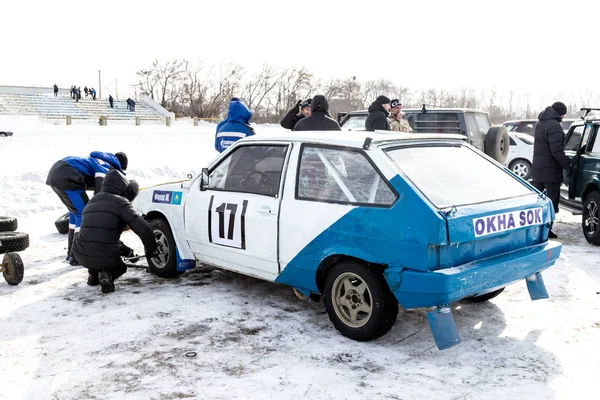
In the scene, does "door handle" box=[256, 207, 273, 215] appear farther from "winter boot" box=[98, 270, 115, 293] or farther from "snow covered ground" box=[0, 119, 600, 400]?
"winter boot" box=[98, 270, 115, 293]

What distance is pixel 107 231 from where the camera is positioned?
5.60 m

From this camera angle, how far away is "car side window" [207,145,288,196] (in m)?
4.88

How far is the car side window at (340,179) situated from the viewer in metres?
4.11

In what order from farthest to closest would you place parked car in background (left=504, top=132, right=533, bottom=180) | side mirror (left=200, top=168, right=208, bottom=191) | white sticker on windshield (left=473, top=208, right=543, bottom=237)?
parked car in background (left=504, top=132, right=533, bottom=180) → side mirror (left=200, top=168, right=208, bottom=191) → white sticker on windshield (left=473, top=208, right=543, bottom=237)

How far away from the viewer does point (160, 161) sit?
54.1 ft

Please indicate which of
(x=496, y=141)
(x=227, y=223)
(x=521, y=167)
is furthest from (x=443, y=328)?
(x=521, y=167)

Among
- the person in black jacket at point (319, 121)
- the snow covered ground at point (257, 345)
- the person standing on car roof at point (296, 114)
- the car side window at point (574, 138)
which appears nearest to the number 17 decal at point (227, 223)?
the snow covered ground at point (257, 345)

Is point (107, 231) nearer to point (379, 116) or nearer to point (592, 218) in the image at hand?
point (379, 116)

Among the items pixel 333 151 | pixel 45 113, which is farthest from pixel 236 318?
pixel 45 113

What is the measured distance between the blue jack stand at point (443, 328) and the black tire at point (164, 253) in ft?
9.78

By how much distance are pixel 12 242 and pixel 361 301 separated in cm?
460

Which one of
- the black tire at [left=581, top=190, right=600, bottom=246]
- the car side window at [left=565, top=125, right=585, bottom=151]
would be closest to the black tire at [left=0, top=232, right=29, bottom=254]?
the black tire at [left=581, top=190, right=600, bottom=246]

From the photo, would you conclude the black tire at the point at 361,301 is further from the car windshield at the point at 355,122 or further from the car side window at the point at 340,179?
the car windshield at the point at 355,122

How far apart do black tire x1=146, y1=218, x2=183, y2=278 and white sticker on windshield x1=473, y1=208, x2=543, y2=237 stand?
3.22 metres
